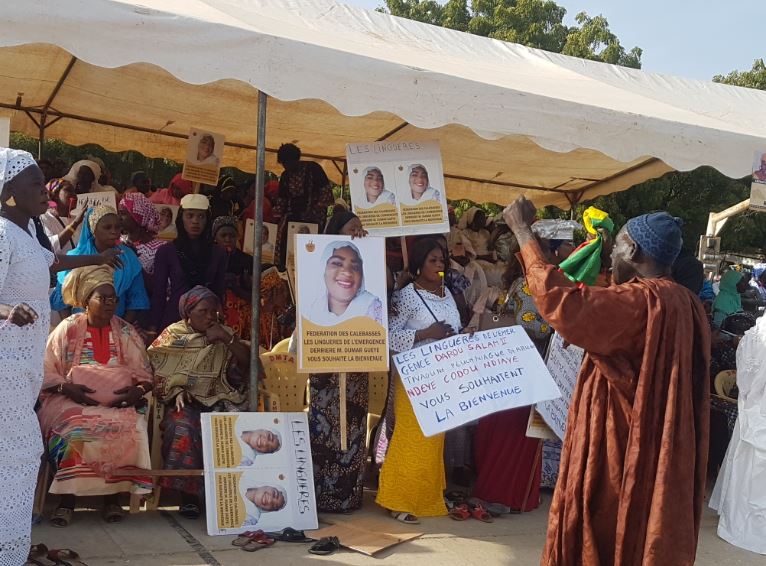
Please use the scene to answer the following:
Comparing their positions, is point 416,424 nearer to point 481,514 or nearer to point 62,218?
point 481,514

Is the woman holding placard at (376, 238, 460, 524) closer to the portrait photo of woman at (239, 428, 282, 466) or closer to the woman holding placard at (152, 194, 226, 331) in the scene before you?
the portrait photo of woman at (239, 428, 282, 466)

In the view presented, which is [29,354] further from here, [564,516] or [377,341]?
[564,516]

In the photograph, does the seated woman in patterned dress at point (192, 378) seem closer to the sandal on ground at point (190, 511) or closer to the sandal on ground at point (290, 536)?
the sandal on ground at point (190, 511)

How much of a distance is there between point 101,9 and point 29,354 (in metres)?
1.66

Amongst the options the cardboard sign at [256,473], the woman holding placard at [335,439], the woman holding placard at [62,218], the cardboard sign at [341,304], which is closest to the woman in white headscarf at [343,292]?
the cardboard sign at [341,304]

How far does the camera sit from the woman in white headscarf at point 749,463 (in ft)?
17.9

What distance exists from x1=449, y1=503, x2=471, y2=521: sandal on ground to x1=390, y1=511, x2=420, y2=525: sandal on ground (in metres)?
0.28

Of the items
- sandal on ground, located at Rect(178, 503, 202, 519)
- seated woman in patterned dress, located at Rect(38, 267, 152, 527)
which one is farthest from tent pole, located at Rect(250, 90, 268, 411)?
sandal on ground, located at Rect(178, 503, 202, 519)

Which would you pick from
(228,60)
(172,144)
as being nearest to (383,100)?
(228,60)

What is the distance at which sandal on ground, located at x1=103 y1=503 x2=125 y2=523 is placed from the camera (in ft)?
15.6

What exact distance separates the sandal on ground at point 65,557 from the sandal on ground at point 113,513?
62 cm

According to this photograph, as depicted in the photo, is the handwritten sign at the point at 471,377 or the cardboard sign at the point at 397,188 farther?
the cardboard sign at the point at 397,188

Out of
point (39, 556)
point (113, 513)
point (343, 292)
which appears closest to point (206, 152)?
point (343, 292)

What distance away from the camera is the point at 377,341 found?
488 centimetres
